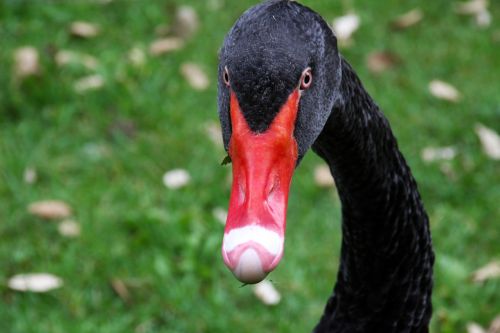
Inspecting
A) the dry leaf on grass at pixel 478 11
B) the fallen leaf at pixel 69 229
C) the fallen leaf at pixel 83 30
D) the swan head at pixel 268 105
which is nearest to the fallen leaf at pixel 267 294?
the fallen leaf at pixel 69 229

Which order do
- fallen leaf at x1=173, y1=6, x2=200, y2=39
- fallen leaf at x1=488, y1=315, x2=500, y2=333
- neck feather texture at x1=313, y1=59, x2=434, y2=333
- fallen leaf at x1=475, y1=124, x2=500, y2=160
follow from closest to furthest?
1. neck feather texture at x1=313, y1=59, x2=434, y2=333
2. fallen leaf at x1=488, y1=315, x2=500, y2=333
3. fallen leaf at x1=475, y1=124, x2=500, y2=160
4. fallen leaf at x1=173, y1=6, x2=200, y2=39

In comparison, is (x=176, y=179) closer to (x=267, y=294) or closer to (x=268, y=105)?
(x=267, y=294)

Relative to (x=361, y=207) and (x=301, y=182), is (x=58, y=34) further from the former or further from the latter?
(x=361, y=207)

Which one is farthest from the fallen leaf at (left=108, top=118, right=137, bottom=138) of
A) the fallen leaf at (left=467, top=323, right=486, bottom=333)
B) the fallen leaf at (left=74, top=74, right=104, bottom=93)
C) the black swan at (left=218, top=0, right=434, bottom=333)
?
the black swan at (left=218, top=0, right=434, bottom=333)

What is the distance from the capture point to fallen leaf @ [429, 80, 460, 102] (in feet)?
10.3

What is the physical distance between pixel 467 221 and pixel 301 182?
0.55 m

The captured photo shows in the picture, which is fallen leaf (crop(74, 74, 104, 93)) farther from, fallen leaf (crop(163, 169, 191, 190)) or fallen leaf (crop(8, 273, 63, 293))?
fallen leaf (crop(8, 273, 63, 293))

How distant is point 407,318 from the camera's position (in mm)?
1660

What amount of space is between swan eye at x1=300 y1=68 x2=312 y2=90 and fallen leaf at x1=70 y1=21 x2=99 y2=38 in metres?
2.41

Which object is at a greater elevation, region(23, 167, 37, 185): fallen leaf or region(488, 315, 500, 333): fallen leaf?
region(23, 167, 37, 185): fallen leaf

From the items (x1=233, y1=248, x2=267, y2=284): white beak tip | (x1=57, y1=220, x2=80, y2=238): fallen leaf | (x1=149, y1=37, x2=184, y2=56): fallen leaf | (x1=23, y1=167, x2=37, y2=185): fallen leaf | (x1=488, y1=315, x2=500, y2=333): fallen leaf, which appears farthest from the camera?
(x1=149, y1=37, x2=184, y2=56): fallen leaf

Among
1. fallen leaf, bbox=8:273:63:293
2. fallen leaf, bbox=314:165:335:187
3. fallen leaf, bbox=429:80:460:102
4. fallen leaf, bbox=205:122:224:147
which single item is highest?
fallen leaf, bbox=429:80:460:102

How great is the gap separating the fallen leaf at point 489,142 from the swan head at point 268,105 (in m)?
1.78

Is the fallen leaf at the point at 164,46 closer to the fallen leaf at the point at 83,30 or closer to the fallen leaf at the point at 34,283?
the fallen leaf at the point at 83,30
